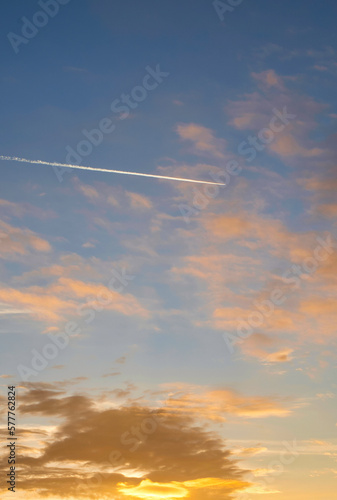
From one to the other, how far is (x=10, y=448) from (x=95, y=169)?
60337mm

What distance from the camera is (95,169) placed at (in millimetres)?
85188

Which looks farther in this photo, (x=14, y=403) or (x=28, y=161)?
(x=14, y=403)

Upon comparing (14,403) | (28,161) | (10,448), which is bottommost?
(10,448)

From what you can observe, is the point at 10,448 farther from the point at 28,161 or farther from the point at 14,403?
the point at 28,161

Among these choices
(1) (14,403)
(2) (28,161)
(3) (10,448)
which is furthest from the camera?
(3) (10,448)

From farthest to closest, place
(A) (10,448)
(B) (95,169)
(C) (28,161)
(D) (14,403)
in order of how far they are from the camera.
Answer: (A) (10,448)
(D) (14,403)
(B) (95,169)
(C) (28,161)

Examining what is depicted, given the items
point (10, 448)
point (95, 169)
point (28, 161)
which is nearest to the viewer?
point (28, 161)

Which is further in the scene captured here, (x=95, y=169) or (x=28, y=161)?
(x=95, y=169)

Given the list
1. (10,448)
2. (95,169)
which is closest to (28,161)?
(95,169)

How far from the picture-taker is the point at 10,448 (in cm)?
10356

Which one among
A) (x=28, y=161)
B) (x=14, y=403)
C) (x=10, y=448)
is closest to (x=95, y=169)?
(x=28, y=161)

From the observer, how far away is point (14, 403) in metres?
96.1

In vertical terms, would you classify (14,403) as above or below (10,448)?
above

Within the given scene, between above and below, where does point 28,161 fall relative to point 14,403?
above
